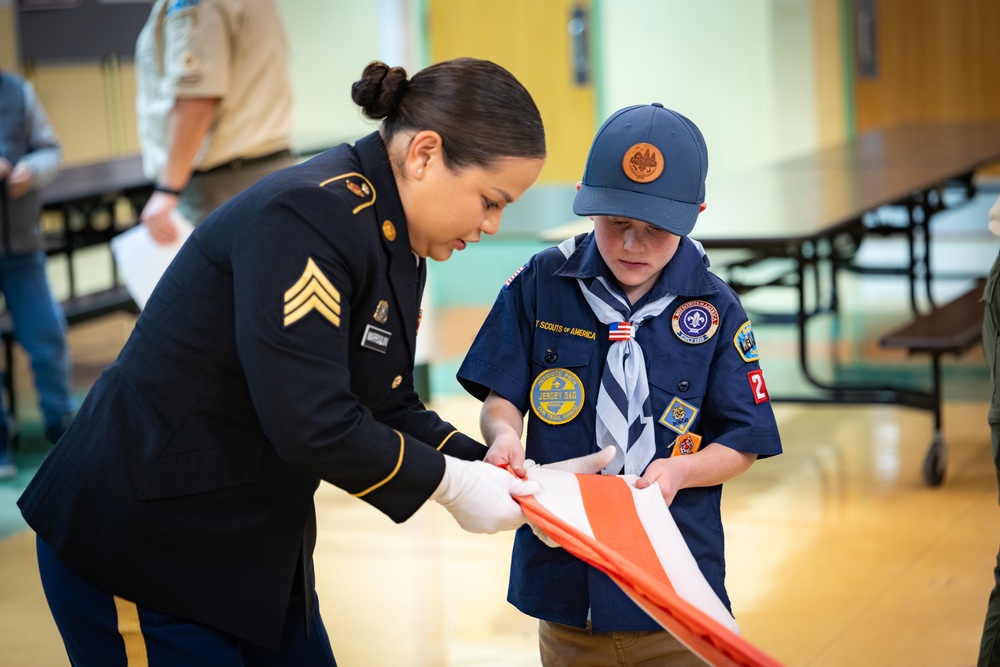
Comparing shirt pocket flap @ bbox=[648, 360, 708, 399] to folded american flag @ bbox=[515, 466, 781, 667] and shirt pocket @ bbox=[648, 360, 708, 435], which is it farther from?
folded american flag @ bbox=[515, 466, 781, 667]

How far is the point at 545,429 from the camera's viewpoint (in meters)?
1.92

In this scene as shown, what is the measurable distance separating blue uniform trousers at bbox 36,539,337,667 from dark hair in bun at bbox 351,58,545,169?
2.06 feet

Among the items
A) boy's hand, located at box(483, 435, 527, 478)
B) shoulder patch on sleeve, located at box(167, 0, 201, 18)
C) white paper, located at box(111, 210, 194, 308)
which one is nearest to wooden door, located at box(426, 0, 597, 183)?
shoulder patch on sleeve, located at box(167, 0, 201, 18)

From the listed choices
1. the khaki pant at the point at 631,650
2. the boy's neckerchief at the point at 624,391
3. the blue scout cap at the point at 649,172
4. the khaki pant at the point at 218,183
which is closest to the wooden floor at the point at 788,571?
the khaki pant at the point at 218,183

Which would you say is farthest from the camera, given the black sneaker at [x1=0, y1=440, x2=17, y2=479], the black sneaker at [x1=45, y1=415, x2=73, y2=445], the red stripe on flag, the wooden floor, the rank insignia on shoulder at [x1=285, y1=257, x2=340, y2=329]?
the black sneaker at [x1=45, y1=415, x2=73, y2=445]

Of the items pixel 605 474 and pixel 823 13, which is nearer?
pixel 605 474

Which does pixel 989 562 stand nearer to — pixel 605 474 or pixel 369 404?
pixel 605 474

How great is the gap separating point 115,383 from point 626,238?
73 centimetres

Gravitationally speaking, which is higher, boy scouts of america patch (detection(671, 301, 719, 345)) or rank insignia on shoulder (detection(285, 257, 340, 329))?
rank insignia on shoulder (detection(285, 257, 340, 329))

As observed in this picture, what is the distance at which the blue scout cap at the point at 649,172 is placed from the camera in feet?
5.91

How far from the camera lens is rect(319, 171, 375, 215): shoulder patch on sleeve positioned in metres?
1.54

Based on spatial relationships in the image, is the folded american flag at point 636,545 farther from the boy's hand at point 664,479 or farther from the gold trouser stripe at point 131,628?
the gold trouser stripe at point 131,628

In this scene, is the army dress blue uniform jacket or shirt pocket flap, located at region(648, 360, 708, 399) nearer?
the army dress blue uniform jacket

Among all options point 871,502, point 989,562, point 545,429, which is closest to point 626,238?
point 545,429
